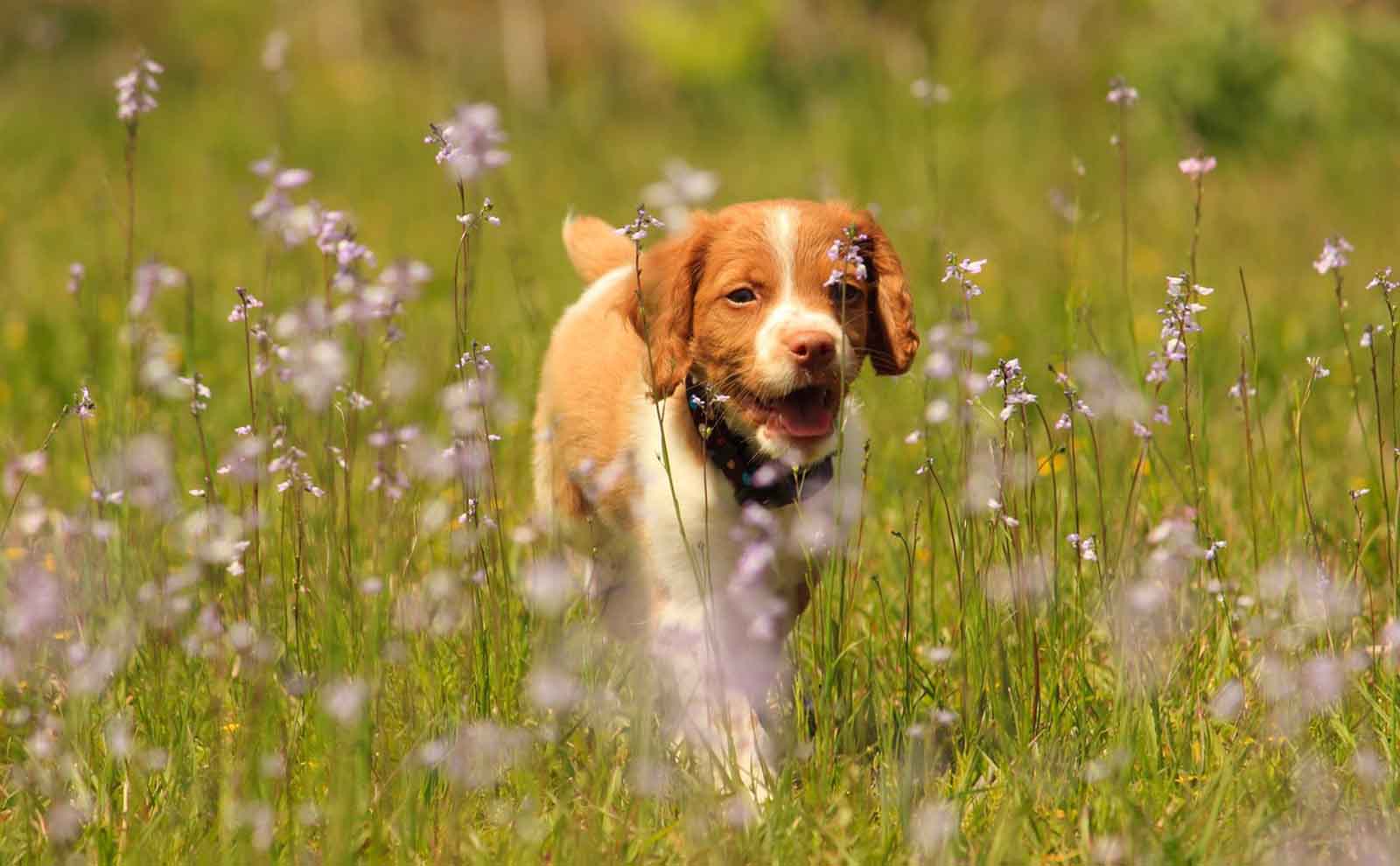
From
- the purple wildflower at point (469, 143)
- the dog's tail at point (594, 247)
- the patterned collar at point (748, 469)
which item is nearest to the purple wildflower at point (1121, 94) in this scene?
the patterned collar at point (748, 469)

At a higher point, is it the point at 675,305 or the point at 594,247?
the point at 594,247

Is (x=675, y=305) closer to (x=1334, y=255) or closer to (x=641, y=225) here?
(x=641, y=225)

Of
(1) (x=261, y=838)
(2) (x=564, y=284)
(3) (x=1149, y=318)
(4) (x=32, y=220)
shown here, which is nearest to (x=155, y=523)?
(1) (x=261, y=838)

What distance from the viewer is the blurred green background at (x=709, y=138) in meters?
6.15

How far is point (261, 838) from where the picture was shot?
217cm

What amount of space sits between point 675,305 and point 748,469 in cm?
37

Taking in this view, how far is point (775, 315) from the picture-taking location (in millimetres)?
3000

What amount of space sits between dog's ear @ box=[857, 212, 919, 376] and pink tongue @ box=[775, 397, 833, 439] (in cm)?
18

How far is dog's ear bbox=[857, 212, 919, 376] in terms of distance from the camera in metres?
3.17

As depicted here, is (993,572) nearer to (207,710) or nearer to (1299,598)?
(1299,598)

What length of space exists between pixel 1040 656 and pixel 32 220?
6.02 metres

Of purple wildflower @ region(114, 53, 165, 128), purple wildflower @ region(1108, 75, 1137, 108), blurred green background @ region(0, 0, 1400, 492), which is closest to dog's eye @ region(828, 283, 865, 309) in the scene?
blurred green background @ region(0, 0, 1400, 492)

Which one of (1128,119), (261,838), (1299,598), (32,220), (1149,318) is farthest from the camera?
(1128,119)

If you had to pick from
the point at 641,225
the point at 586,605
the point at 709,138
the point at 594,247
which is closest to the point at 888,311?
the point at 641,225
